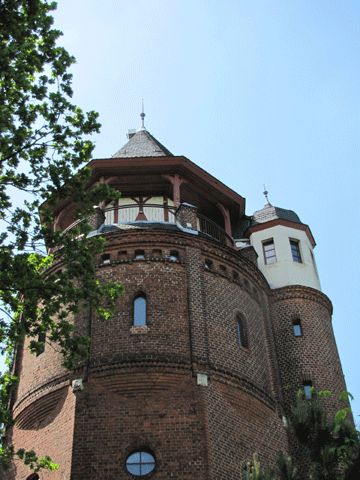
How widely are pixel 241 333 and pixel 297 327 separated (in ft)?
13.0

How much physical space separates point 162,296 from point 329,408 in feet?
22.5

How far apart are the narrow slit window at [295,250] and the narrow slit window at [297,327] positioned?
3027 millimetres

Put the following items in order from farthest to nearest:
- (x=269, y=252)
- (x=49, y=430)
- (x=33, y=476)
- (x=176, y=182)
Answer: (x=269, y=252) → (x=176, y=182) → (x=49, y=430) → (x=33, y=476)

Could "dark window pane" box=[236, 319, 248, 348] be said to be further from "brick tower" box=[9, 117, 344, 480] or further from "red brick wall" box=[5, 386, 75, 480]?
"red brick wall" box=[5, 386, 75, 480]

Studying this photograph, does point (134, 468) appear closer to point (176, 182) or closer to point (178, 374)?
point (178, 374)

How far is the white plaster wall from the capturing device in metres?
26.6

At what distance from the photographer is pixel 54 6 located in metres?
14.6

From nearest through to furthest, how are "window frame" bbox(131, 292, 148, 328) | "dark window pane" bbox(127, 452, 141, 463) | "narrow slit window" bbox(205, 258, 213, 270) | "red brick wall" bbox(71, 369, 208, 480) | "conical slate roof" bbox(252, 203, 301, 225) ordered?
"red brick wall" bbox(71, 369, 208, 480) < "dark window pane" bbox(127, 452, 141, 463) < "window frame" bbox(131, 292, 148, 328) < "narrow slit window" bbox(205, 258, 213, 270) < "conical slate roof" bbox(252, 203, 301, 225)

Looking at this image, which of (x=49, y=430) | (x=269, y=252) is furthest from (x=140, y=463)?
(x=269, y=252)

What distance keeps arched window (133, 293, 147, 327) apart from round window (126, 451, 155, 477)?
3.76m

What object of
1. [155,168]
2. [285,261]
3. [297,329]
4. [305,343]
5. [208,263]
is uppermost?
[155,168]

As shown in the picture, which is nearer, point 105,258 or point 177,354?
point 177,354

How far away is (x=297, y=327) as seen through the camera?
25188 millimetres

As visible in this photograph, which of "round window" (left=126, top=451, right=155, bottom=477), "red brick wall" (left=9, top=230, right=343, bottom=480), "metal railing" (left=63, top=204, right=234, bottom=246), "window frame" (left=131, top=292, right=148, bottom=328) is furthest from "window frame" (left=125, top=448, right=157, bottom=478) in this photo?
"metal railing" (left=63, top=204, right=234, bottom=246)
